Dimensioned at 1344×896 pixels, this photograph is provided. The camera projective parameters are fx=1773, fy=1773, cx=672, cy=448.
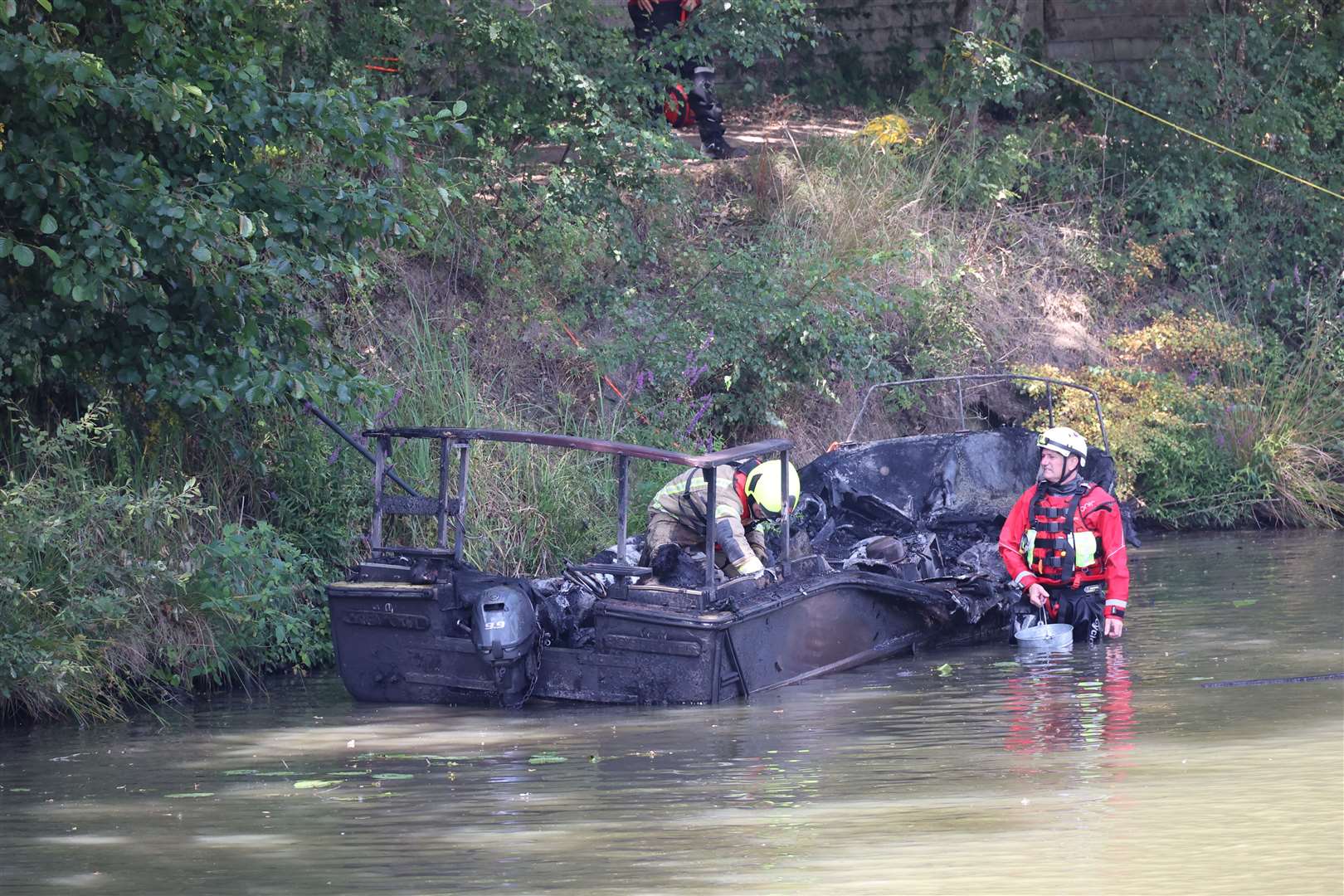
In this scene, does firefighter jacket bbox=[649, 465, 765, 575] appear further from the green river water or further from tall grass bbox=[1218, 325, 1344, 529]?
tall grass bbox=[1218, 325, 1344, 529]

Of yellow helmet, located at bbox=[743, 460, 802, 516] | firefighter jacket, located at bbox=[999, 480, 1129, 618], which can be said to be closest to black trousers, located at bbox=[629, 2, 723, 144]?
firefighter jacket, located at bbox=[999, 480, 1129, 618]

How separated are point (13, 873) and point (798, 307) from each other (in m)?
10.2

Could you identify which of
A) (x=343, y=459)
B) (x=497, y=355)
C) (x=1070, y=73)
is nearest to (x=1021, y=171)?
(x=1070, y=73)

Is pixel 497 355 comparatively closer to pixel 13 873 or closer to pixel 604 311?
pixel 604 311

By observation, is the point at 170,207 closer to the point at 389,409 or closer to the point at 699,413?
the point at 389,409

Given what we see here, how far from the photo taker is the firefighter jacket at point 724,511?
10.1m

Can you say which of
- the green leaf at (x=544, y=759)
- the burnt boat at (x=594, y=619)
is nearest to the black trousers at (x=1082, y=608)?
the burnt boat at (x=594, y=619)

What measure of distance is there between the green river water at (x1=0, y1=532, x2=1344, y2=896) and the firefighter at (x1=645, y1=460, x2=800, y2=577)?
0.93 metres

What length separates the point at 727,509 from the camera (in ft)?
33.7

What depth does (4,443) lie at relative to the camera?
1087 centimetres

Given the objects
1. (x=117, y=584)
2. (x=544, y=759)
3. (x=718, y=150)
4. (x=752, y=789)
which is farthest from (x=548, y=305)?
(x=752, y=789)

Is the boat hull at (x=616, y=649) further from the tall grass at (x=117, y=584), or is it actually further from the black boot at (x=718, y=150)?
the black boot at (x=718, y=150)

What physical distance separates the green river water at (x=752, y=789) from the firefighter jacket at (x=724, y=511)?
33.0 inches

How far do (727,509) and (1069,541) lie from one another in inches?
96.5
